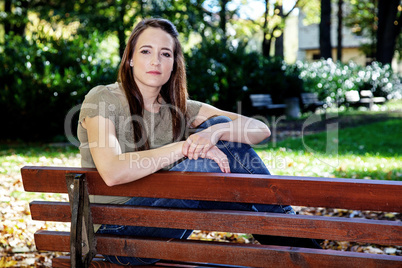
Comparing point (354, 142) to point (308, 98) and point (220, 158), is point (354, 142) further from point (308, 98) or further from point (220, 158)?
point (220, 158)

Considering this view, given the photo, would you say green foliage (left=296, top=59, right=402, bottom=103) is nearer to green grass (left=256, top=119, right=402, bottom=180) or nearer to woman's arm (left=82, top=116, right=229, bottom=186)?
green grass (left=256, top=119, right=402, bottom=180)

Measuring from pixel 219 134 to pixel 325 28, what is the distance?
1992cm

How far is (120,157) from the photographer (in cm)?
223

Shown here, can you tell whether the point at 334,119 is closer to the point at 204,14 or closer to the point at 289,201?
the point at 204,14

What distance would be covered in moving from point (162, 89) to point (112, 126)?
0.76 meters

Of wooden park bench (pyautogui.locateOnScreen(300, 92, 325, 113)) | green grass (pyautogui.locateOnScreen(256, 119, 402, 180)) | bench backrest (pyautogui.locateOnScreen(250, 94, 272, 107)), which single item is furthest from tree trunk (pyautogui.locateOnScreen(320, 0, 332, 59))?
green grass (pyautogui.locateOnScreen(256, 119, 402, 180))

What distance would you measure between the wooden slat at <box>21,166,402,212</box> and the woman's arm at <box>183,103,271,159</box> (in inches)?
14.8

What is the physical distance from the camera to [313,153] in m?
8.04

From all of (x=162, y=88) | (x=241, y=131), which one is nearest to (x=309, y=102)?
(x=162, y=88)

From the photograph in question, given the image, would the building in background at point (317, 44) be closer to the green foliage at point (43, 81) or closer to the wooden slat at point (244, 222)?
the green foliage at point (43, 81)

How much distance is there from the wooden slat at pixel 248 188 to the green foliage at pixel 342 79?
49.5ft

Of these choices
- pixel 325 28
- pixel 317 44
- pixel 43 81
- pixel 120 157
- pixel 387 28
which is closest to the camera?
pixel 120 157

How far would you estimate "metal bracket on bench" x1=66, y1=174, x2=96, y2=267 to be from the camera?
79.4 inches

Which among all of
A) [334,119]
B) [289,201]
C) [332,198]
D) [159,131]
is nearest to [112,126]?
[159,131]
